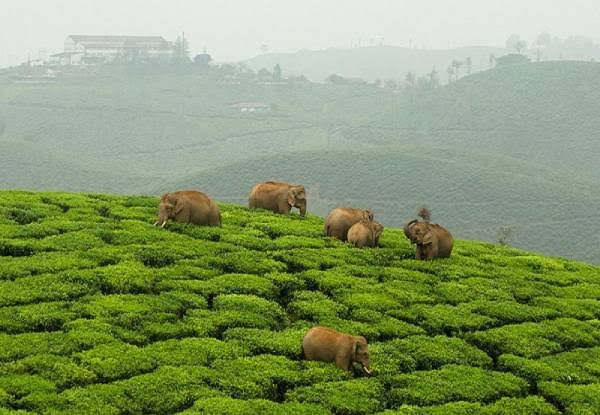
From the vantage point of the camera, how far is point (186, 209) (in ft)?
77.3

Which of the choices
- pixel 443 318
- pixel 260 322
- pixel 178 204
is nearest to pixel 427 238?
pixel 443 318

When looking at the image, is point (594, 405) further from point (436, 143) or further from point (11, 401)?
point (436, 143)

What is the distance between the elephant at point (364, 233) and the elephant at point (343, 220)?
360 mm

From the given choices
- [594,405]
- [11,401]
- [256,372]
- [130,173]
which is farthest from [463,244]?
[130,173]

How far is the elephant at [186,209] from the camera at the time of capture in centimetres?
2334

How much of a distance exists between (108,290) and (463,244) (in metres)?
15.8

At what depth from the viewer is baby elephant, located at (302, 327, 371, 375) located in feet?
49.3

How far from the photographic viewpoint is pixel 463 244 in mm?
29594

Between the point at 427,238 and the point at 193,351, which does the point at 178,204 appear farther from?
the point at 193,351

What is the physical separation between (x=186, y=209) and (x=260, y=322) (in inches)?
286

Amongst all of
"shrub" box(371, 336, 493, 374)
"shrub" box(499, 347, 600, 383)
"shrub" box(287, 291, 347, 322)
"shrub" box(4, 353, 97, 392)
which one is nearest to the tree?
"shrub" box(499, 347, 600, 383)

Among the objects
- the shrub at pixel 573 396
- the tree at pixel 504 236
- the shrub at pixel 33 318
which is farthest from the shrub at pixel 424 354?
the tree at pixel 504 236

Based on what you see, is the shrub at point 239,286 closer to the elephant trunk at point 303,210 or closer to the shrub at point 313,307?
the shrub at point 313,307

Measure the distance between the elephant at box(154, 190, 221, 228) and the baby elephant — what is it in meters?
8.88
